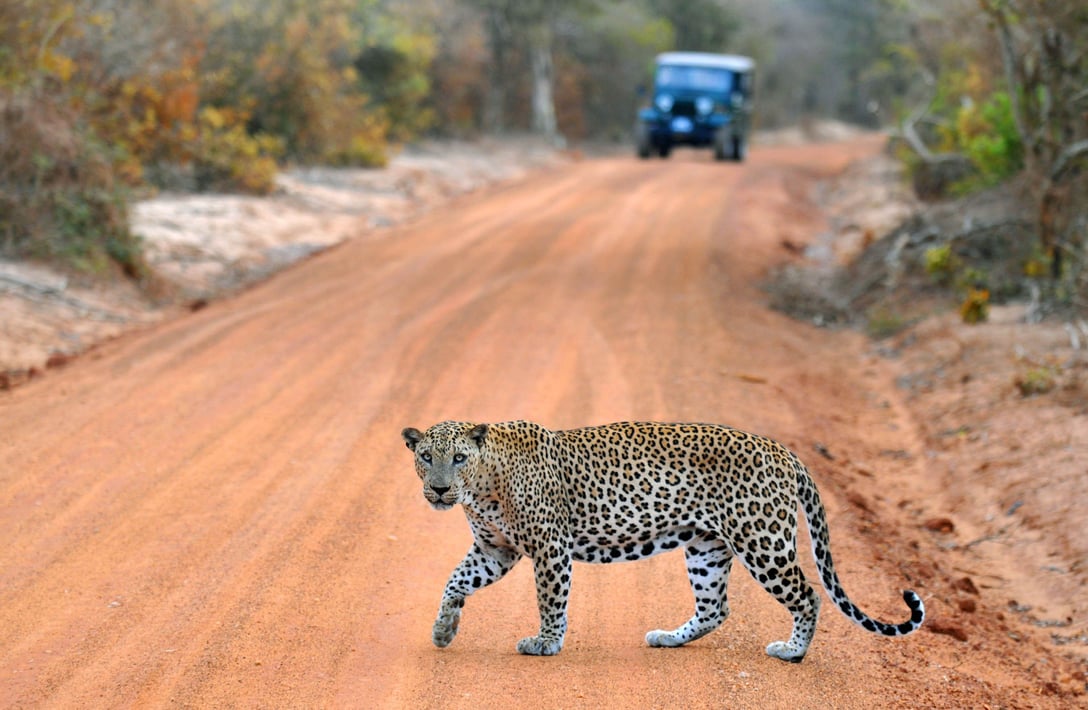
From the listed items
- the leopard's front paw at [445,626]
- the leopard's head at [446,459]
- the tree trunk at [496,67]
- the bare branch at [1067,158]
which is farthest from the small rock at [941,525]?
the tree trunk at [496,67]

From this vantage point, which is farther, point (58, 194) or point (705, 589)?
point (58, 194)

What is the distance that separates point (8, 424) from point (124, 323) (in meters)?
4.59

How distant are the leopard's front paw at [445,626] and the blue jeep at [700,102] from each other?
3078cm

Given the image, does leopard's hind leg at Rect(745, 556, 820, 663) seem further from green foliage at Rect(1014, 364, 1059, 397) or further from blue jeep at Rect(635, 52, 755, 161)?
blue jeep at Rect(635, 52, 755, 161)

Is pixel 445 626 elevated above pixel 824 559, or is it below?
below

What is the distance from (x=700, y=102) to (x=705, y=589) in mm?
30512

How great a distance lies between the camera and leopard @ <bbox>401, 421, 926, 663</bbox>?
19.7 feet

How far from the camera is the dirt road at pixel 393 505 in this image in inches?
241

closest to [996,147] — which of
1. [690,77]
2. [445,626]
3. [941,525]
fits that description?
[941,525]

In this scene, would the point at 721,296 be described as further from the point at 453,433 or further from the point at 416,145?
the point at 416,145

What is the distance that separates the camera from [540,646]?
20.4 feet

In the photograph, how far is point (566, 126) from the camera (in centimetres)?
4709

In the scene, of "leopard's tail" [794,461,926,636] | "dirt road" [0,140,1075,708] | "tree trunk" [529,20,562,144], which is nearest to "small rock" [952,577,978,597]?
"dirt road" [0,140,1075,708]

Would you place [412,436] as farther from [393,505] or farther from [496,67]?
[496,67]
